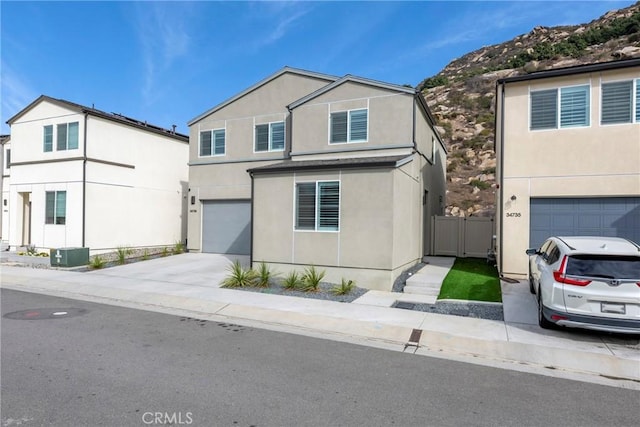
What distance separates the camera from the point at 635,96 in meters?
11.1

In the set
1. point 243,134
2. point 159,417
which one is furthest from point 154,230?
point 159,417

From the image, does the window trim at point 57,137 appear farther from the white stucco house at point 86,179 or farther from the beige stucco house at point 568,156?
the beige stucco house at point 568,156

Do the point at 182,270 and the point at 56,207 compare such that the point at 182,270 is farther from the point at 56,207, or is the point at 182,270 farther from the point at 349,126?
the point at 56,207

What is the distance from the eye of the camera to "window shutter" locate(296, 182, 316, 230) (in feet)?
41.7

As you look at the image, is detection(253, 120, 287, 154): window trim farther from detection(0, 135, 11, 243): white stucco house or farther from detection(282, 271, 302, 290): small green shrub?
detection(0, 135, 11, 243): white stucco house

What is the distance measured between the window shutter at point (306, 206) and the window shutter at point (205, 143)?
343 inches

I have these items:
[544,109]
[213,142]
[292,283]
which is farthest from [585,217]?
[213,142]

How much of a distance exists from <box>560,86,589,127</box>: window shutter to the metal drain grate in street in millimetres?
14175

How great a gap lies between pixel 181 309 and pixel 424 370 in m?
6.31

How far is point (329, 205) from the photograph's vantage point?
492 inches

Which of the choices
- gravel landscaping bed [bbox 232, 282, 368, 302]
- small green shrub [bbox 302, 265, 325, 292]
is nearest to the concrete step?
gravel landscaping bed [bbox 232, 282, 368, 302]

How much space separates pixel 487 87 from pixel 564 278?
57300mm

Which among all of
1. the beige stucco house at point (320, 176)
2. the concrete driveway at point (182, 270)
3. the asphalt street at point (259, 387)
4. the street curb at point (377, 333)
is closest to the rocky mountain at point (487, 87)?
the beige stucco house at point (320, 176)

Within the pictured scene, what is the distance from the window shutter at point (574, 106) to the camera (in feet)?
38.3
